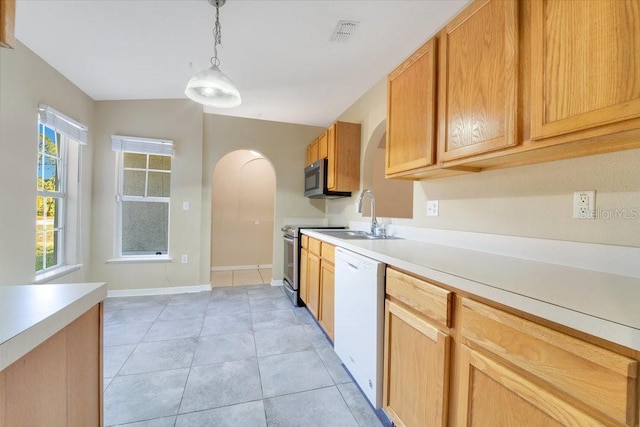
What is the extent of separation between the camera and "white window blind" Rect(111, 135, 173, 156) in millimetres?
3297

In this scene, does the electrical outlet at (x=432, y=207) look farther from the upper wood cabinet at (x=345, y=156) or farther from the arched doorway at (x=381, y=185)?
the upper wood cabinet at (x=345, y=156)

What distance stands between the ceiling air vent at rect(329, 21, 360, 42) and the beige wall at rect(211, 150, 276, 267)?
3.27 meters

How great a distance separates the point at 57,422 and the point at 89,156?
341cm

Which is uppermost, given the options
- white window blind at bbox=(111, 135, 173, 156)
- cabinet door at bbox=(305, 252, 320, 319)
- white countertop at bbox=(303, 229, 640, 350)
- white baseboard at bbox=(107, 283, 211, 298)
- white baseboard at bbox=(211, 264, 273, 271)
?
white window blind at bbox=(111, 135, 173, 156)

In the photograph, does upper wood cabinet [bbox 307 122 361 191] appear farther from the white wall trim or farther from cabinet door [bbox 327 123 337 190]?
the white wall trim

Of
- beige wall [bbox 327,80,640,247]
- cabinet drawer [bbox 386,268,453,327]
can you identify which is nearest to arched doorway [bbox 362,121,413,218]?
beige wall [bbox 327,80,640,247]

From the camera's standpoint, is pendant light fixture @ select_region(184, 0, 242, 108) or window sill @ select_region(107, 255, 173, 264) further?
window sill @ select_region(107, 255, 173, 264)

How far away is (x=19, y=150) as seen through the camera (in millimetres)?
2084

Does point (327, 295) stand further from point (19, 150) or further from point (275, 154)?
point (19, 150)

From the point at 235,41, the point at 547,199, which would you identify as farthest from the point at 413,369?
the point at 235,41

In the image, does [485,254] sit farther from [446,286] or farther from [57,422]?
[57,422]

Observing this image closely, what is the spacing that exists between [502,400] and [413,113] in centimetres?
147

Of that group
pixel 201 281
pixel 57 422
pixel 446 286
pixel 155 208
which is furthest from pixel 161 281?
pixel 446 286

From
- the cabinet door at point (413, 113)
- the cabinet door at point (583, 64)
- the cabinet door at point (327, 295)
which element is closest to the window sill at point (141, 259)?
the cabinet door at point (327, 295)
